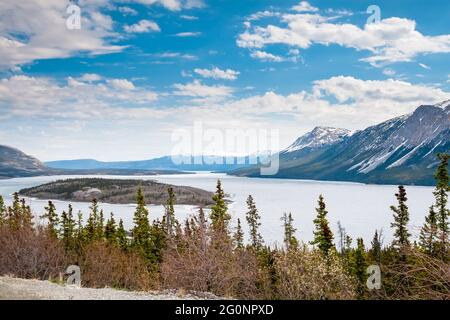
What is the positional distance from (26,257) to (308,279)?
29391 mm

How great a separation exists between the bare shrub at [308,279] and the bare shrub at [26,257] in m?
22.6

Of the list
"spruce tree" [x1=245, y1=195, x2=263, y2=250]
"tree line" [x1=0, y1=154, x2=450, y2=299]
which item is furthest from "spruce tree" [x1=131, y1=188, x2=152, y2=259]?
"spruce tree" [x1=245, y1=195, x2=263, y2=250]

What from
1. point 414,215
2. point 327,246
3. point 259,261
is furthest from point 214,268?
point 414,215

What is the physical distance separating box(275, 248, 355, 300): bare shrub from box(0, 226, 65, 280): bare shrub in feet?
74.2

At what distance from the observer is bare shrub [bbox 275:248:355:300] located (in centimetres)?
3788

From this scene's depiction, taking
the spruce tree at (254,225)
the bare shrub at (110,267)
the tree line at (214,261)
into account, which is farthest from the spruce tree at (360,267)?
the bare shrub at (110,267)

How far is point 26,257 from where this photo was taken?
45312 millimetres

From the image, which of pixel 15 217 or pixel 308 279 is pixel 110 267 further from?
pixel 308 279

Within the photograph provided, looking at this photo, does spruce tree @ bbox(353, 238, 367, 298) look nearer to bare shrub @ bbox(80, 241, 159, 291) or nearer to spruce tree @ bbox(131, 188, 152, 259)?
bare shrub @ bbox(80, 241, 159, 291)

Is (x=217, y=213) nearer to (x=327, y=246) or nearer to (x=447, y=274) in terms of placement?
(x=327, y=246)

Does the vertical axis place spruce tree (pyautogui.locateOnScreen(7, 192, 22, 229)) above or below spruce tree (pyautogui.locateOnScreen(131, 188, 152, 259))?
above

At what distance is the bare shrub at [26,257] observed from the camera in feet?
144

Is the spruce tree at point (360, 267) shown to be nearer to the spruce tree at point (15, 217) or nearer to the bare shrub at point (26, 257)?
the bare shrub at point (26, 257)

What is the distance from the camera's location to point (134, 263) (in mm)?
66250
